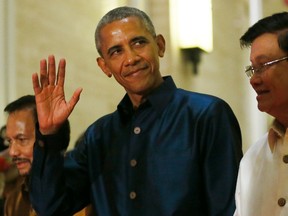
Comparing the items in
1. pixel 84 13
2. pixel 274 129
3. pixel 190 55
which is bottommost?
→ pixel 274 129

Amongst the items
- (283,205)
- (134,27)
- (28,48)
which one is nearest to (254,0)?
(28,48)

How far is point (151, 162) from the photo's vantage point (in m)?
1.96

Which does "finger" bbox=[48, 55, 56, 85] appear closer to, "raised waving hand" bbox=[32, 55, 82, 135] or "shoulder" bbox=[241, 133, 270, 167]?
"raised waving hand" bbox=[32, 55, 82, 135]

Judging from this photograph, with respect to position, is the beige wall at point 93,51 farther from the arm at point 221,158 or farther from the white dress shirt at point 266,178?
the white dress shirt at point 266,178

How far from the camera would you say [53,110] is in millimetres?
2082

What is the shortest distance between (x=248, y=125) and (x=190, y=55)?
3.89 ft

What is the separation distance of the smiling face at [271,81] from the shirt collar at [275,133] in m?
0.02

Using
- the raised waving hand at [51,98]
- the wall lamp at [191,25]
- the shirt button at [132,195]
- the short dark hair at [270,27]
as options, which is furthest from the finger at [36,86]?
the wall lamp at [191,25]

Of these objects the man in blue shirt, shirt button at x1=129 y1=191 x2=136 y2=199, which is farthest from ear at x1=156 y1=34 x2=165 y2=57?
shirt button at x1=129 y1=191 x2=136 y2=199

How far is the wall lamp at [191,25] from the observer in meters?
4.37

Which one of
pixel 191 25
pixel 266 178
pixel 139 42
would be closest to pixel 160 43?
pixel 139 42

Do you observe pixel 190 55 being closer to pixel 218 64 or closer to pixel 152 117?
pixel 218 64

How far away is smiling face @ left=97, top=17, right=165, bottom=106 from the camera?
2.04 meters

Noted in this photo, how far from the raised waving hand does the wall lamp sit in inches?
90.5
